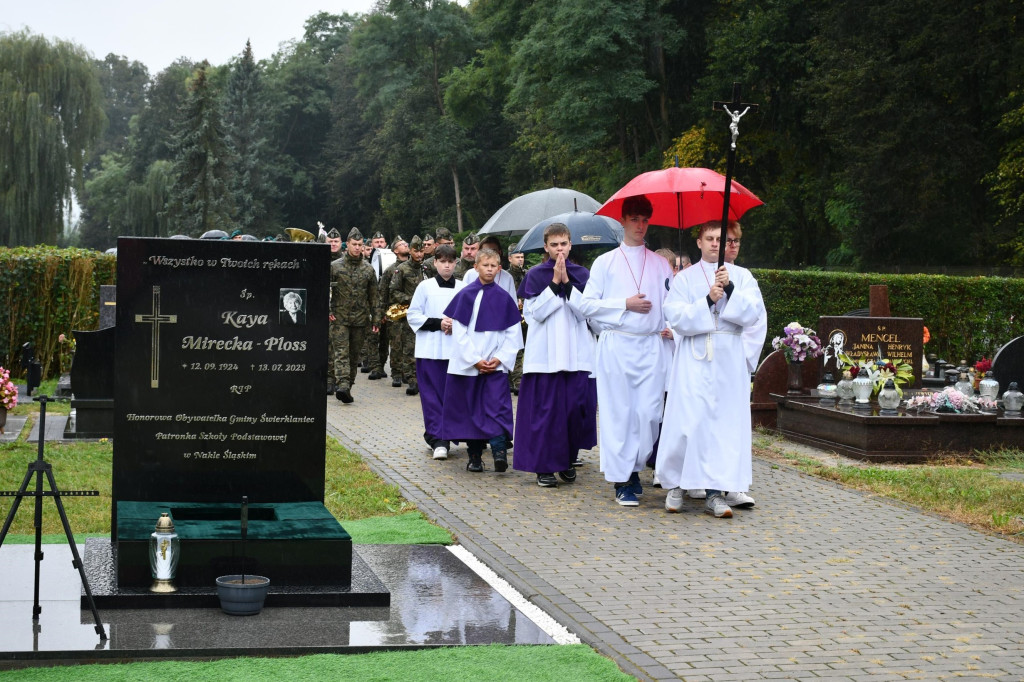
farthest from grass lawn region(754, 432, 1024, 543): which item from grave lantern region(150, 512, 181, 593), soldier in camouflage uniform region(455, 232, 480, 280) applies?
grave lantern region(150, 512, 181, 593)

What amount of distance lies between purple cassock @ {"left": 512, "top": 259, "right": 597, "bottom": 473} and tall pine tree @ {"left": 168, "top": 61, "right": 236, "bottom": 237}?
72.3m

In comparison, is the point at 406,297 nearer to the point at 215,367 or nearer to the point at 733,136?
the point at 733,136

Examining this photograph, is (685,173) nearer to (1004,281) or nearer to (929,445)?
(929,445)

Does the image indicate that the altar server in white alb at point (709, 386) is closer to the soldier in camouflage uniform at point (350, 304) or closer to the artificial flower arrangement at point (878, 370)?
the artificial flower arrangement at point (878, 370)

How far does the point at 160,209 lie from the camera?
81.4 meters

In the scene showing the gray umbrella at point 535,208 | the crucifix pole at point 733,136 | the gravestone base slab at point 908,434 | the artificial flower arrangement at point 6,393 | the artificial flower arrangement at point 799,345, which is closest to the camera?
the crucifix pole at point 733,136

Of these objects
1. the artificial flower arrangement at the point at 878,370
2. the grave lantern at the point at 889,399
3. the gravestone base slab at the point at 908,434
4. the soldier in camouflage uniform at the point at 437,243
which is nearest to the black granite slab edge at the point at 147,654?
the gravestone base slab at the point at 908,434

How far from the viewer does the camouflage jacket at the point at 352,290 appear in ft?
61.1

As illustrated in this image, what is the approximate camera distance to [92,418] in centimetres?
1355

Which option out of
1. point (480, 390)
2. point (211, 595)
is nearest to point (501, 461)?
point (480, 390)

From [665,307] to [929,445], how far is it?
4.42 meters

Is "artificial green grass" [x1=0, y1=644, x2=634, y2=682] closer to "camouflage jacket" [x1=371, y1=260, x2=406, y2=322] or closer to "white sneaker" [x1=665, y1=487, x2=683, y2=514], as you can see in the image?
"white sneaker" [x1=665, y1=487, x2=683, y2=514]

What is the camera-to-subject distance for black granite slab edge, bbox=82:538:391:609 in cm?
646

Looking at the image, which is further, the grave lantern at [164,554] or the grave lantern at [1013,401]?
the grave lantern at [1013,401]
